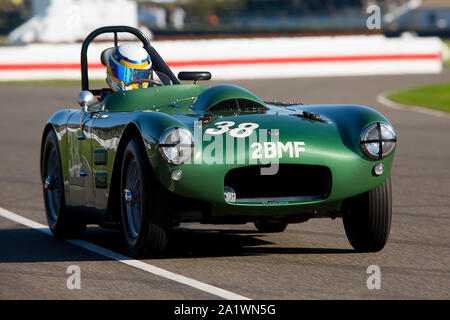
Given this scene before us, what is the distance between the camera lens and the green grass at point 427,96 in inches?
922

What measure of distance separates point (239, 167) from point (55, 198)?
8.22 ft

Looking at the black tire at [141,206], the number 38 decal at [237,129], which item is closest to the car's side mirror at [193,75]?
the black tire at [141,206]

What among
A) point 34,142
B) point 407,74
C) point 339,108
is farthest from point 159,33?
point 339,108

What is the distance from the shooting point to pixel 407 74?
36969mm

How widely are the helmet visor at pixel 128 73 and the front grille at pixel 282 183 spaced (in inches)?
77.8

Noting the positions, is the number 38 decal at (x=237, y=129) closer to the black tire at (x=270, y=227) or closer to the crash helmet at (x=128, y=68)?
the black tire at (x=270, y=227)

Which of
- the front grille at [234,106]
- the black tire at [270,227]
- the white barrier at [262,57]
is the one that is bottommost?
the black tire at [270,227]

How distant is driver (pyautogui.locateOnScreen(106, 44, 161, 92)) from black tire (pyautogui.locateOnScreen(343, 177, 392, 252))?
2.24m

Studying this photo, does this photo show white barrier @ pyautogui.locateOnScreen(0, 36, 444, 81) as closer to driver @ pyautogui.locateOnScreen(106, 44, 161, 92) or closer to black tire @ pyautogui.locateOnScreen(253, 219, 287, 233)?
driver @ pyautogui.locateOnScreen(106, 44, 161, 92)

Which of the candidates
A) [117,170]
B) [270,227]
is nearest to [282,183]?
[117,170]

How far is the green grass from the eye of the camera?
2341 cm

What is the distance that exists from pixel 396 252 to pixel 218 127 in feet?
4.85

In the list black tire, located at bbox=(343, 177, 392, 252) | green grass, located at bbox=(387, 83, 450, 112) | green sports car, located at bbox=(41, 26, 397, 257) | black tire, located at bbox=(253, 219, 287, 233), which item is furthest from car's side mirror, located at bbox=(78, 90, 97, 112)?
green grass, located at bbox=(387, 83, 450, 112)

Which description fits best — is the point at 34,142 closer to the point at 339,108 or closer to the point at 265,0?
the point at 339,108
